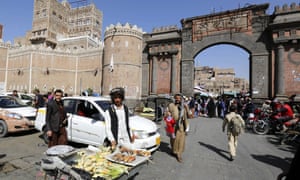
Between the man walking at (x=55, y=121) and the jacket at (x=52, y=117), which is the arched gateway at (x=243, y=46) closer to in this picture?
the man walking at (x=55, y=121)

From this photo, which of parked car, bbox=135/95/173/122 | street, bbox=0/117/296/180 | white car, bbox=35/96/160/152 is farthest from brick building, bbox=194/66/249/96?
white car, bbox=35/96/160/152

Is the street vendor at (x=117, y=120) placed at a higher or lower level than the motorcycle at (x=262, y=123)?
higher

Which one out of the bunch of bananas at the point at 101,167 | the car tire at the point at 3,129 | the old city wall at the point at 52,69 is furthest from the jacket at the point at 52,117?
the old city wall at the point at 52,69

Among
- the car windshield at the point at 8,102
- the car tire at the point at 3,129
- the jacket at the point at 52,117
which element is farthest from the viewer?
the car windshield at the point at 8,102

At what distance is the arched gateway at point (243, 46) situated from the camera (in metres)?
12.7

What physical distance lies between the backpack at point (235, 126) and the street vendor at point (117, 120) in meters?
3.22

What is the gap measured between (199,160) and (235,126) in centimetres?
138

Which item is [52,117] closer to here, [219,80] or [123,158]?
[123,158]

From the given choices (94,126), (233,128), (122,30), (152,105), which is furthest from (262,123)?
(122,30)

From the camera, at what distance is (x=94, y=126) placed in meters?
4.80

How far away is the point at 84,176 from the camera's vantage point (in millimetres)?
1933

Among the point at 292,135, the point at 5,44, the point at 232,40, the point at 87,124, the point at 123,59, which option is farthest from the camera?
the point at 5,44

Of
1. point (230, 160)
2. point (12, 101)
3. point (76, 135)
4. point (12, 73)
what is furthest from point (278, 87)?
point (12, 73)

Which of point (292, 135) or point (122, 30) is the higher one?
point (122, 30)
